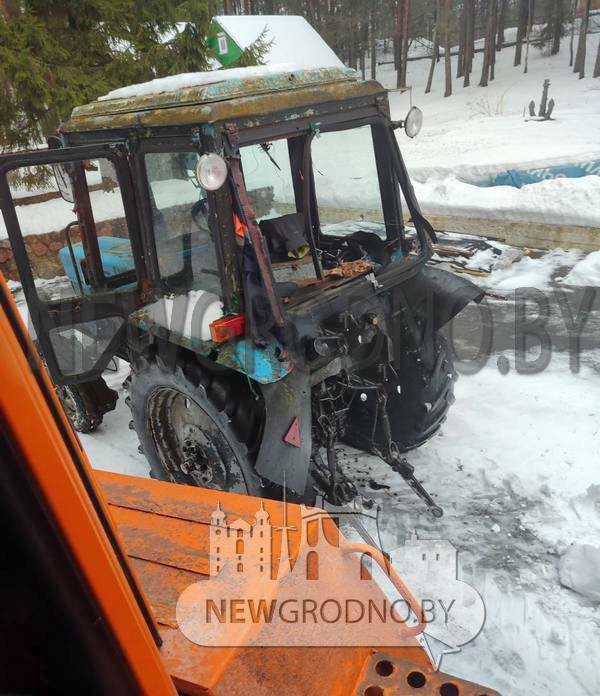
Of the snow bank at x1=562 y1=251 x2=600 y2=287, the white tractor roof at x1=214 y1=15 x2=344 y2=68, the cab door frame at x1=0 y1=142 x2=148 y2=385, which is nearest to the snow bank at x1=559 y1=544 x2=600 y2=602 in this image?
the cab door frame at x1=0 y1=142 x2=148 y2=385

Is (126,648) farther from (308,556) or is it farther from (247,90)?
(247,90)

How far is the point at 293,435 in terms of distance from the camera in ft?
9.78

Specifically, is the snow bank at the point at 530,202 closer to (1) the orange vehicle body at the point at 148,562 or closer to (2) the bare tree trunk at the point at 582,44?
(1) the orange vehicle body at the point at 148,562

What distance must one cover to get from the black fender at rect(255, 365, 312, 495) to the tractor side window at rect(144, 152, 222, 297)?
24.2 inches

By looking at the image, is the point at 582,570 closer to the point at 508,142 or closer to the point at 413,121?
the point at 413,121

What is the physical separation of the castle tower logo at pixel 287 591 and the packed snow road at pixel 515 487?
1.28 meters

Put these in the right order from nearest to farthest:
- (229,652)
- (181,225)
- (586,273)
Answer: (229,652) → (181,225) → (586,273)

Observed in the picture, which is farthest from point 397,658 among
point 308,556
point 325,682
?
point 308,556

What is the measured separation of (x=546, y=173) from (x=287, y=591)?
10161mm

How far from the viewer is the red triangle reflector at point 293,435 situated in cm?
297

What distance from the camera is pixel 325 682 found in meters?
1.46

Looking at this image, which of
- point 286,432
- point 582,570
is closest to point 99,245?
point 286,432

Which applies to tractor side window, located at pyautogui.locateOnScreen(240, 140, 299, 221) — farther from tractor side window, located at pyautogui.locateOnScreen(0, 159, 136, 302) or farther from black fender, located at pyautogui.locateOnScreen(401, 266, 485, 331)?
black fender, located at pyautogui.locateOnScreen(401, 266, 485, 331)

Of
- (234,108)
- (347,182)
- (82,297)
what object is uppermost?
(234,108)
